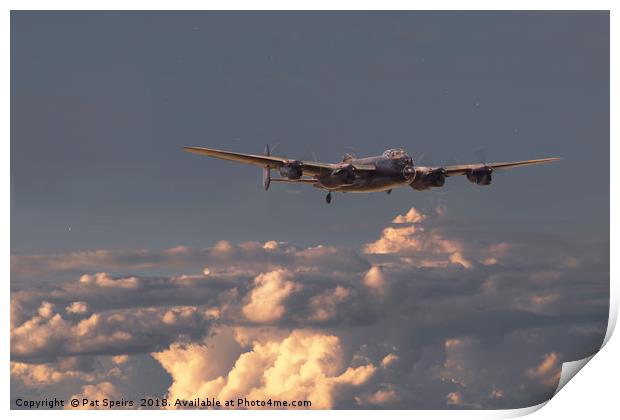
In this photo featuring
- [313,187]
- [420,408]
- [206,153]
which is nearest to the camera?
[206,153]

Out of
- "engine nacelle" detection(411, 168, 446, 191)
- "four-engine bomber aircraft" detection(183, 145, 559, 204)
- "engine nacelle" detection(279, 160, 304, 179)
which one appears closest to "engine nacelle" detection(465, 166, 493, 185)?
"four-engine bomber aircraft" detection(183, 145, 559, 204)

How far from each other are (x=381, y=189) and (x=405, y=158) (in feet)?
12.0

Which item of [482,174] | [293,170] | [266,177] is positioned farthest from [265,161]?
[482,174]

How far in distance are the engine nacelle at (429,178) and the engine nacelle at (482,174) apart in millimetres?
2558

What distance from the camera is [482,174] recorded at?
8200cm

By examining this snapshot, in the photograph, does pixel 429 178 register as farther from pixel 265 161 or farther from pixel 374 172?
pixel 265 161

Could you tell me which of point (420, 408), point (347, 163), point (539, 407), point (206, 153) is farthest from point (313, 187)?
point (539, 407)

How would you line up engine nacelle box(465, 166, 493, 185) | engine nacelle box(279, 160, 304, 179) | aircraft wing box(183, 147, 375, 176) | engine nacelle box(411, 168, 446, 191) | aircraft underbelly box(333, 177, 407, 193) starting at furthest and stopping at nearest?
engine nacelle box(465, 166, 493, 185) → engine nacelle box(411, 168, 446, 191) → aircraft underbelly box(333, 177, 407, 193) → engine nacelle box(279, 160, 304, 179) → aircraft wing box(183, 147, 375, 176)

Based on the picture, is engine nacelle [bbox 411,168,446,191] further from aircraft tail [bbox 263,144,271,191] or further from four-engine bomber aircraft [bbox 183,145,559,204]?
aircraft tail [bbox 263,144,271,191]

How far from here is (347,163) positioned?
265ft

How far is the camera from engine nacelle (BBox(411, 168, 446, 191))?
81438 millimetres
